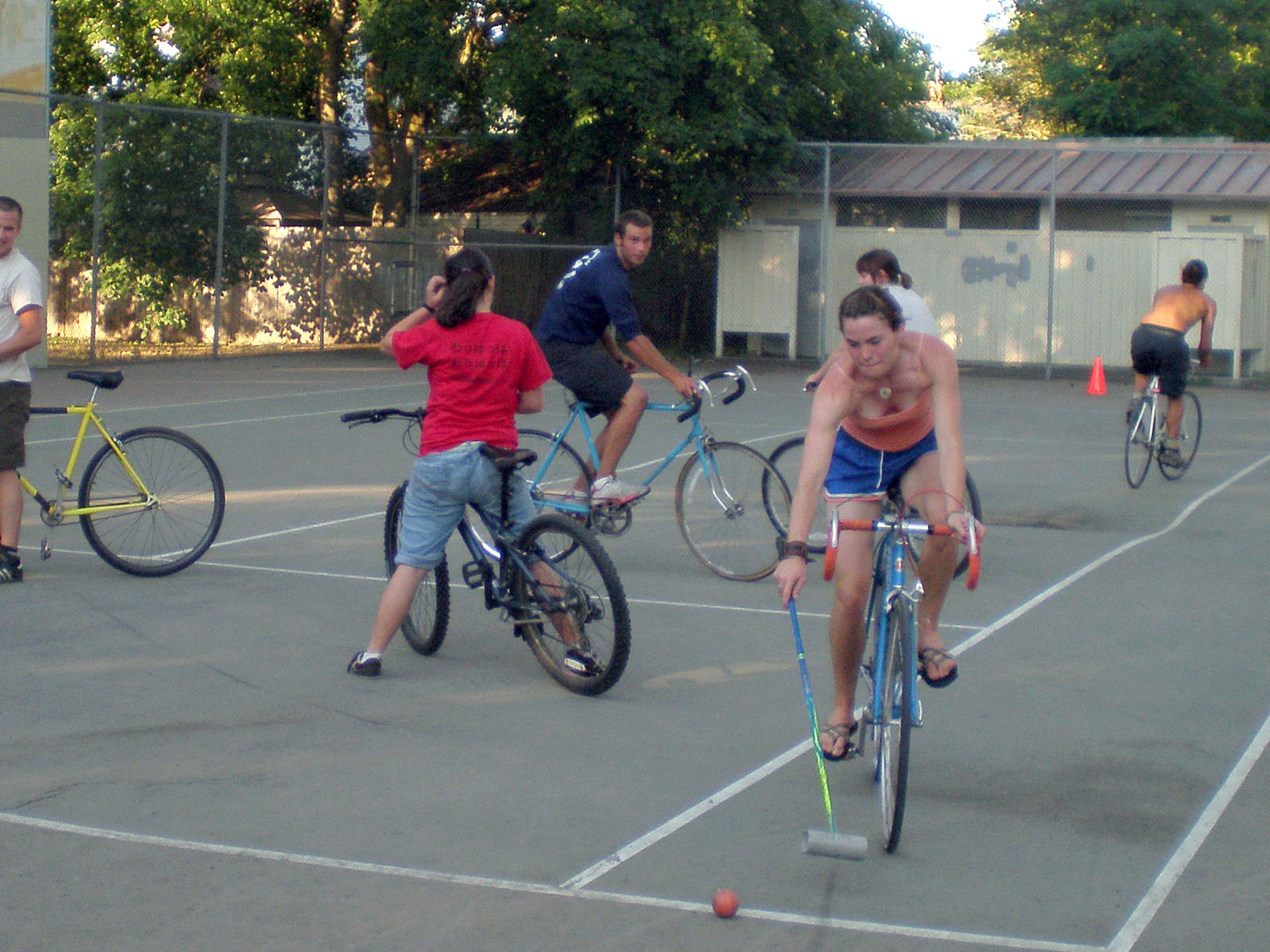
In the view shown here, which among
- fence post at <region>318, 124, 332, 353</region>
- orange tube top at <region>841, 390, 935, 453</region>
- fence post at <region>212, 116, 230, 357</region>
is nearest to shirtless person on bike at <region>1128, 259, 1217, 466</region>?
orange tube top at <region>841, 390, 935, 453</region>

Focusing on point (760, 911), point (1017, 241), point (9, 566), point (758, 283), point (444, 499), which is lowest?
point (760, 911)

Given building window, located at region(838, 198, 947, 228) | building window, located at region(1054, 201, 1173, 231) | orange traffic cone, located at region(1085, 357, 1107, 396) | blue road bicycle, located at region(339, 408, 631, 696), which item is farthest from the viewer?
building window, located at region(838, 198, 947, 228)

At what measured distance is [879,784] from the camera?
5.00 metres

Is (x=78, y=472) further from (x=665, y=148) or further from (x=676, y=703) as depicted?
(x=665, y=148)

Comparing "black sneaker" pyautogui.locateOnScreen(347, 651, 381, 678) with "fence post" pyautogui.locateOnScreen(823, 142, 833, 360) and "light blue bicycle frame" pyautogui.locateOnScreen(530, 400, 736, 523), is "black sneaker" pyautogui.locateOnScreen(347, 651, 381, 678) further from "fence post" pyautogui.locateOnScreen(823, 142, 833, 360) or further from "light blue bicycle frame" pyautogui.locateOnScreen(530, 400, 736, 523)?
"fence post" pyautogui.locateOnScreen(823, 142, 833, 360)

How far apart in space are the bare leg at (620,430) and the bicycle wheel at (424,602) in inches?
70.8

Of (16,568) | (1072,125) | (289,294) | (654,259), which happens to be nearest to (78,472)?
(16,568)

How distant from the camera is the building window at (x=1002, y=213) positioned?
82.9 feet

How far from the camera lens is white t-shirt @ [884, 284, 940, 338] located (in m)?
7.69

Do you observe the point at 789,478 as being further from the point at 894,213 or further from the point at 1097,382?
the point at 894,213

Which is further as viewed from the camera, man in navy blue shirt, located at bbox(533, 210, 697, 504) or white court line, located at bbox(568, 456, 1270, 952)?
man in navy blue shirt, located at bbox(533, 210, 697, 504)

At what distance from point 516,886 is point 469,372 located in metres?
2.49

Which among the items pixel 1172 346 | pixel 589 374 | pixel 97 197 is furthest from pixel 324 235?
pixel 589 374

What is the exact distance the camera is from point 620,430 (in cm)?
861
